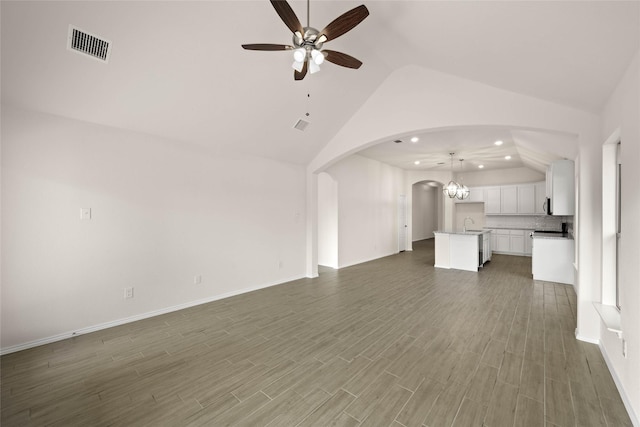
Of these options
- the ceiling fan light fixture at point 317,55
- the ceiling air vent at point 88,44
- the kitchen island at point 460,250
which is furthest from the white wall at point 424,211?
the ceiling air vent at point 88,44

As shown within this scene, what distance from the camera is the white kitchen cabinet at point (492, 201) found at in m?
8.88

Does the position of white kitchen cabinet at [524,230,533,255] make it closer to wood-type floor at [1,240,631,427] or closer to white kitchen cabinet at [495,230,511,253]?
white kitchen cabinet at [495,230,511,253]

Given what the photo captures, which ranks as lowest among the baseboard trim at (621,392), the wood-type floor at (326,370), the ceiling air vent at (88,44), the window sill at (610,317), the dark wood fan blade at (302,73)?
the wood-type floor at (326,370)

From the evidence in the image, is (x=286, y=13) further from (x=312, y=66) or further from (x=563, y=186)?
(x=563, y=186)

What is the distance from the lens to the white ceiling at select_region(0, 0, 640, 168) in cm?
191

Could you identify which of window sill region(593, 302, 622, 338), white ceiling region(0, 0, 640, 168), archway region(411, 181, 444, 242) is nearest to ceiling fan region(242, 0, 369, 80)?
white ceiling region(0, 0, 640, 168)

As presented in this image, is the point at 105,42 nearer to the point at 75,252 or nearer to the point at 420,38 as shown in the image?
the point at 75,252

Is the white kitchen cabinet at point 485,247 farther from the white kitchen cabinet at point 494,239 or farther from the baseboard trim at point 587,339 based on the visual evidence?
the baseboard trim at point 587,339

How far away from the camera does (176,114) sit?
3.47 metres

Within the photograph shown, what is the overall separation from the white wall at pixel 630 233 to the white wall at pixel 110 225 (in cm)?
468

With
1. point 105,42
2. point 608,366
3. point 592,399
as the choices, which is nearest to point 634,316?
point 592,399

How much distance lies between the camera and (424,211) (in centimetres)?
1316

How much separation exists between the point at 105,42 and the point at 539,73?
4141 millimetres

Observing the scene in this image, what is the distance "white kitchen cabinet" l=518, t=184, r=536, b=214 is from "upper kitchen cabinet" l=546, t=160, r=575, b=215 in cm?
418
